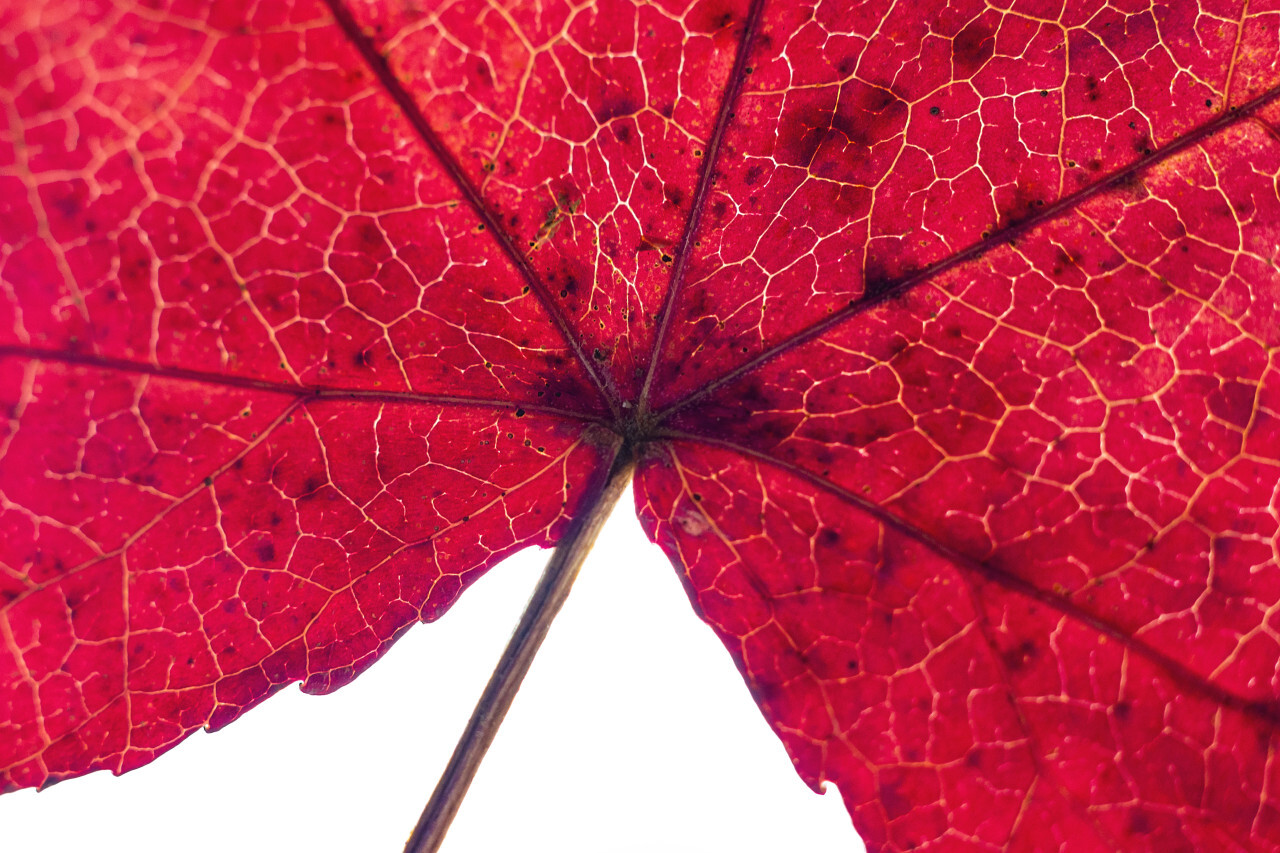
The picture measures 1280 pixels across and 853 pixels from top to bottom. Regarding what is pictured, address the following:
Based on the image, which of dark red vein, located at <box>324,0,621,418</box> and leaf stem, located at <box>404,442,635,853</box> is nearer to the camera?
dark red vein, located at <box>324,0,621,418</box>

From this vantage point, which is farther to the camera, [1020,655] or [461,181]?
[1020,655]

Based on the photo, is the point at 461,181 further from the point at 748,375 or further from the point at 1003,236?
the point at 1003,236

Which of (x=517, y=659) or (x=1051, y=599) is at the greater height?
(x=1051, y=599)

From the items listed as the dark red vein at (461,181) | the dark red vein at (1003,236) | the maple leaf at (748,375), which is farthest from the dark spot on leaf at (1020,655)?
the dark red vein at (461,181)

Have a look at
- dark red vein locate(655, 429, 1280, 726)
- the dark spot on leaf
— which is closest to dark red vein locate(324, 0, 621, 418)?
dark red vein locate(655, 429, 1280, 726)

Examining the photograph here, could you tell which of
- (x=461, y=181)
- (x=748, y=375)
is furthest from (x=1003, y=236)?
(x=461, y=181)

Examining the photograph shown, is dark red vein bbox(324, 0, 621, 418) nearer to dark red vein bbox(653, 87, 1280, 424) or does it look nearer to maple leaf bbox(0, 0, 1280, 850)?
maple leaf bbox(0, 0, 1280, 850)

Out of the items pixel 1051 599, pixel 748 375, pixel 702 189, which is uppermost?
pixel 702 189

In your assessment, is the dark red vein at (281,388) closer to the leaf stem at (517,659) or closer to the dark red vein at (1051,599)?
the leaf stem at (517,659)
